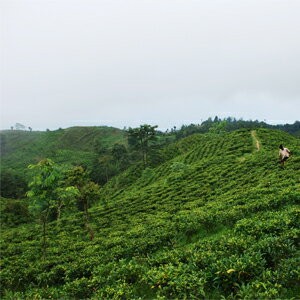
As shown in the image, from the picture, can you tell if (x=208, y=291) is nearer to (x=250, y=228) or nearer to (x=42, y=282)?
(x=250, y=228)

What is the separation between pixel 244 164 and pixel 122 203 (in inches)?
703

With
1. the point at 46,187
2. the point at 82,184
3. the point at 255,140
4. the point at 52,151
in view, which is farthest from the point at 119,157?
the point at 46,187

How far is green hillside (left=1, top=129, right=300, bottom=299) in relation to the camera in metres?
9.76

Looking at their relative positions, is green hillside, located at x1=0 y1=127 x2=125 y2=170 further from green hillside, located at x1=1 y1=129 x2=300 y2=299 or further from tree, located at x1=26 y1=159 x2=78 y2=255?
tree, located at x1=26 y1=159 x2=78 y2=255

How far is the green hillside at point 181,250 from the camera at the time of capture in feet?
32.0

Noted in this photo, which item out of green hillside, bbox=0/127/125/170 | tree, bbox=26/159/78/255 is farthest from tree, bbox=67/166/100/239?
green hillside, bbox=0/127/125/170

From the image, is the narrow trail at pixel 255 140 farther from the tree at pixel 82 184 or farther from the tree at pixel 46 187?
the tree at pixel 46 187

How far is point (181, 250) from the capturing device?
551 inches

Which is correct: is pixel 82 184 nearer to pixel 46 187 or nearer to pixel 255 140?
pixel 46 187

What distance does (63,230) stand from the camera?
32562mm

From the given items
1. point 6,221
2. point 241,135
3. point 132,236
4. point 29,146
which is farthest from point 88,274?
point 29,146

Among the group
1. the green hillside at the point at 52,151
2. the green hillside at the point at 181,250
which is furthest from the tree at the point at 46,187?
the green hillside at the point at 52,151

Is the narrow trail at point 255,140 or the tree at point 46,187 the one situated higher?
the narrow trail at point 255,140

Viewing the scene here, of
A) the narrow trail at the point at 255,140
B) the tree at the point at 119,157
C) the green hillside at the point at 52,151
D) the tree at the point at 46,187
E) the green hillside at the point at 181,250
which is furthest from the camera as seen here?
the green hillside at the point at 52,151
